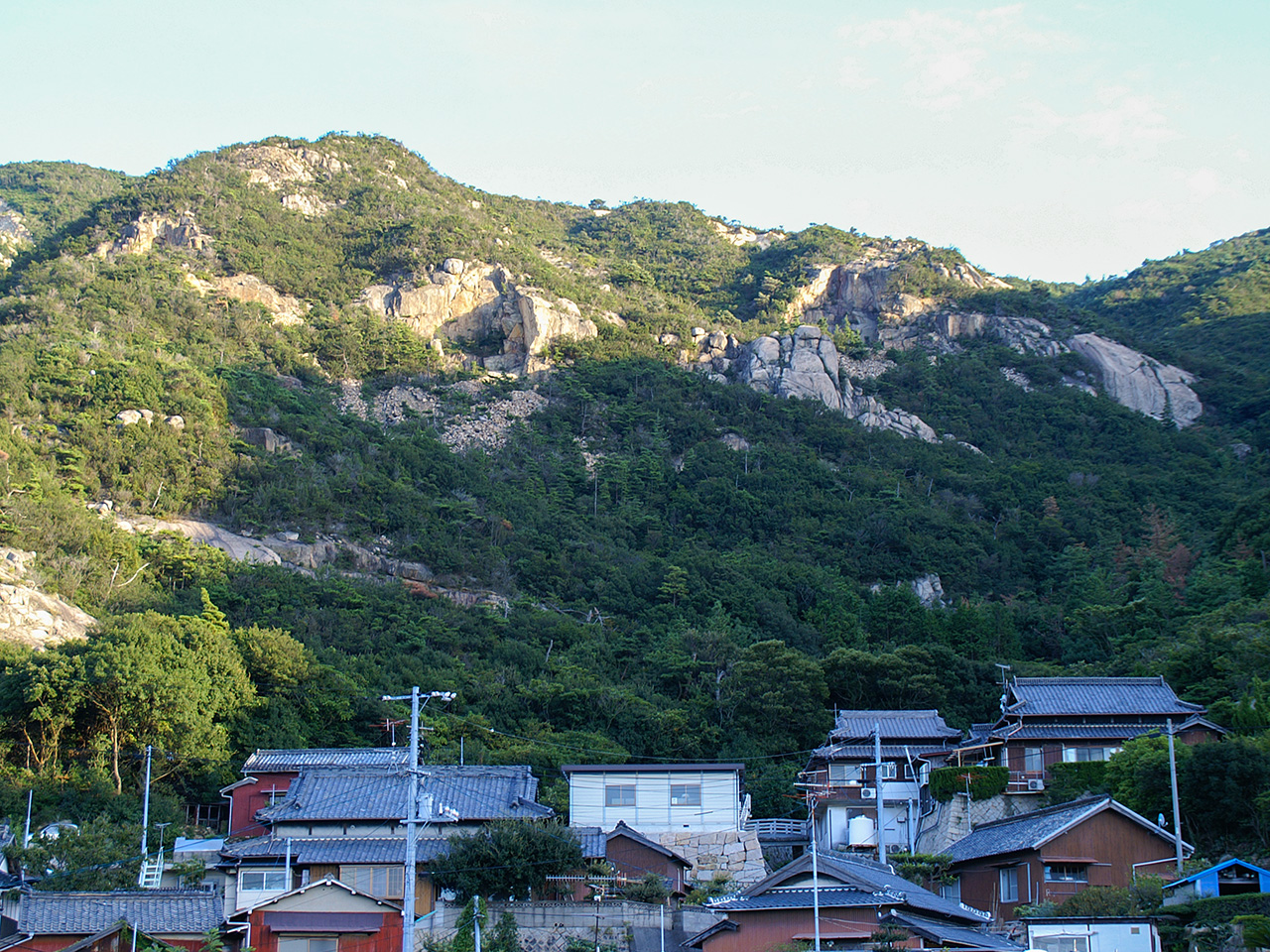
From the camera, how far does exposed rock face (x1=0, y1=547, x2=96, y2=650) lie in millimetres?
41469

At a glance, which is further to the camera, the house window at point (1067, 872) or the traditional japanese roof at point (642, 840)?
the traditional japanese roof at point (642, 840)

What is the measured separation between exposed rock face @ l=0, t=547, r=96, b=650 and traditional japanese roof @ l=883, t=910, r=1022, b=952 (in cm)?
3023

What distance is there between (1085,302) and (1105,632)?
7688 cm

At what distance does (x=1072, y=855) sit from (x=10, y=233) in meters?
112

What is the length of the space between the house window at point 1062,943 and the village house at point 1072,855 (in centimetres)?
346

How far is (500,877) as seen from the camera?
25.6 m

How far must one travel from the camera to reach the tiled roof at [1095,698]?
33812mm

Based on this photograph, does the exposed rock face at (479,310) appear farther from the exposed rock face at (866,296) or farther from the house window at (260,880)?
the house window at (260,880)

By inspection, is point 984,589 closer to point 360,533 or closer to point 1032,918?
point 360,533

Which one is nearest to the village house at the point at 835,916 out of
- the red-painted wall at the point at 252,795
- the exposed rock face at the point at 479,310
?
the red-painted wall at the point at 252,795

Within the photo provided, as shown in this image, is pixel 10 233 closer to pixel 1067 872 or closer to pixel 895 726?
pixel 895 726

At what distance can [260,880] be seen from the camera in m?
27.7

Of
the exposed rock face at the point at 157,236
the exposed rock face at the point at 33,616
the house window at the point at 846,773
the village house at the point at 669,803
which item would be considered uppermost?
the exposed rock face at the point at 157,236

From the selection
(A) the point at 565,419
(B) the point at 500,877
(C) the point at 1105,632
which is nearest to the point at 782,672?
(C) the point at 1105,632
